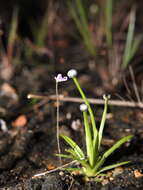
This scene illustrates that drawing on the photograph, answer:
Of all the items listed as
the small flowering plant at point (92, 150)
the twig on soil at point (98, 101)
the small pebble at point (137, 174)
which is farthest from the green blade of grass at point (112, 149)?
the twig on soil at point (98, 101)

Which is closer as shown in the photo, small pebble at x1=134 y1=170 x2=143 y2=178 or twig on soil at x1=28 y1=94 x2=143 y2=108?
small pebble at x1=134 y1=170 x2=143 y2=178

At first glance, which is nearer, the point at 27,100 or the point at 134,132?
the point at 134,132

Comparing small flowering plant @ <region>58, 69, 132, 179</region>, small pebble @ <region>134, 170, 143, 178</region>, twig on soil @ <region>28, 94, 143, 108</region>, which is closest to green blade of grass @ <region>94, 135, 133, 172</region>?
small flowering plant @ <region>58, 69, 132, 179</region>

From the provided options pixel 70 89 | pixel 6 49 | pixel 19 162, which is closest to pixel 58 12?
pixel 6 49

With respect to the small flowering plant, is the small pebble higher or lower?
lower

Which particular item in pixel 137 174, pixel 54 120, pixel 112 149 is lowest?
pixel 137 174

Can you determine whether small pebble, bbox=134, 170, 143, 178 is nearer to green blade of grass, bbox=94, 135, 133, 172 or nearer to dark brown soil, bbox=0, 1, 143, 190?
dark brown soil, bbox=0, 1, 143, 190

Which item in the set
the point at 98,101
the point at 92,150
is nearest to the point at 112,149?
the point at 92,150

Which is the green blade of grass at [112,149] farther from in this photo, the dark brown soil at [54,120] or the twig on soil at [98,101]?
the twig on soil at [98,101]

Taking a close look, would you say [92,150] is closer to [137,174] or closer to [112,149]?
[112,149]

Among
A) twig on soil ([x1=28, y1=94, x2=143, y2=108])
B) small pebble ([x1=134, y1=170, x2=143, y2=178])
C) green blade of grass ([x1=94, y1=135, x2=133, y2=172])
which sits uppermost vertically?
twig on soil ([x1=28, y1=94, x2=143, y2=108])

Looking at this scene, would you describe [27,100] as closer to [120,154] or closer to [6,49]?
[6,49]
